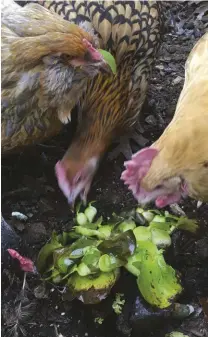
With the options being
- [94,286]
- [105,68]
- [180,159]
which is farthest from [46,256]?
[105,68]

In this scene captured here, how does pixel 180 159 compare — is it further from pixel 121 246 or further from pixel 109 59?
pixel 109 59

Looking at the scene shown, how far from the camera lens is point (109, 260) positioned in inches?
83.8

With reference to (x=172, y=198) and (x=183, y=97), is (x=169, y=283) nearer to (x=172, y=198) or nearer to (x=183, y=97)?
(x=172, y=198)

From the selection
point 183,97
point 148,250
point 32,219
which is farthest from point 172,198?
point 32,219

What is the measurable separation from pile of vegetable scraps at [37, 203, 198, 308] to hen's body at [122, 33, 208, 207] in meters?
0.16

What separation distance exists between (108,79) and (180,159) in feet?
2.38

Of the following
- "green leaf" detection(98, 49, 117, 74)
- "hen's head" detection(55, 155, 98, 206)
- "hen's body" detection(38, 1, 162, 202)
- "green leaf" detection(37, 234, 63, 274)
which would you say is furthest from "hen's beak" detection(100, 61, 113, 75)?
"green leaf" detection(37, 234, 63, 274)

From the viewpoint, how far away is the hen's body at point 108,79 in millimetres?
2492

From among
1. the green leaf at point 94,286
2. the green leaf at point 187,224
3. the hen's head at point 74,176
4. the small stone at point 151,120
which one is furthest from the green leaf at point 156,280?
the small stone at point 151,120

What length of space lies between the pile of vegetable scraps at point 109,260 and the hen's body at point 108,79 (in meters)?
0.29

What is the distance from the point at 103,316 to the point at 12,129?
776 millimetres

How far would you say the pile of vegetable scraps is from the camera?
212cm

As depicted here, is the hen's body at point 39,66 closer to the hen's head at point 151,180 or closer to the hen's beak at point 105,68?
the hen's beak at point 105,68

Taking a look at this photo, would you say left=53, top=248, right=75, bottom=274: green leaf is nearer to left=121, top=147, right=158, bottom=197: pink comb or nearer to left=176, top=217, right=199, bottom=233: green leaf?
left=121, top=147, right=158, bottom=197: pink comb
